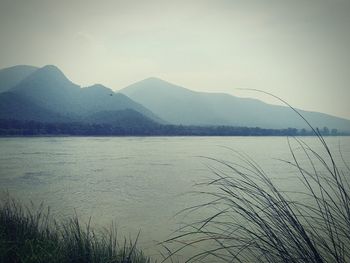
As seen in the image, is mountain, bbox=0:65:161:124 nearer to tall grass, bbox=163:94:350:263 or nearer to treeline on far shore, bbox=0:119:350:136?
treeline on far shore, bbox=0:119:350:136

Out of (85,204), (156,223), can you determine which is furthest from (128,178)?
(156,223)

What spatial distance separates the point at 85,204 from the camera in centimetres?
1319

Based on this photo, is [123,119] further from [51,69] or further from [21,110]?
[51,69]

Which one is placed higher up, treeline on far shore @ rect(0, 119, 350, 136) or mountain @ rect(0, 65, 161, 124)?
mountain @ rect(0, 65, 161, 124)

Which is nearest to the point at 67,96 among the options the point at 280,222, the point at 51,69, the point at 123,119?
the point at 51,69

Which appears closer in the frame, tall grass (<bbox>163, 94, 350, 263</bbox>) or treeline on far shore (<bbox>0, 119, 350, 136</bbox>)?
tall grass (<bbox>163, 94, 350, 263</bbox>)

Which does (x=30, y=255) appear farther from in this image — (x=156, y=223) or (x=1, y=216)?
(x=156, y=223)

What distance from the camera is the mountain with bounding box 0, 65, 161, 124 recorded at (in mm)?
135438

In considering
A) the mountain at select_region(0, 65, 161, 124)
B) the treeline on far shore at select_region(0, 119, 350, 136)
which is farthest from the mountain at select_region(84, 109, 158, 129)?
the mountain at select_region(0, 65, 161, 124)

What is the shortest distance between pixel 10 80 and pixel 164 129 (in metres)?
145

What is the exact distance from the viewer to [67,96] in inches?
6363

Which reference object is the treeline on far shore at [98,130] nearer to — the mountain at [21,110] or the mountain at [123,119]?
the mountain at [123,119]

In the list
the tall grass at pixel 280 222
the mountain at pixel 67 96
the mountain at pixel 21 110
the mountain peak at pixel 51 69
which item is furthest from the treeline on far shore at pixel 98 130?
the mountain peak at pixel 51 69

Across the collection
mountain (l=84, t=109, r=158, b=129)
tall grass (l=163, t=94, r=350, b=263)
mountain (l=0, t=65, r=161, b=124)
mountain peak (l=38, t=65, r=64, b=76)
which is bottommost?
tall grass (l=163, t=94, r=350, b=263)
